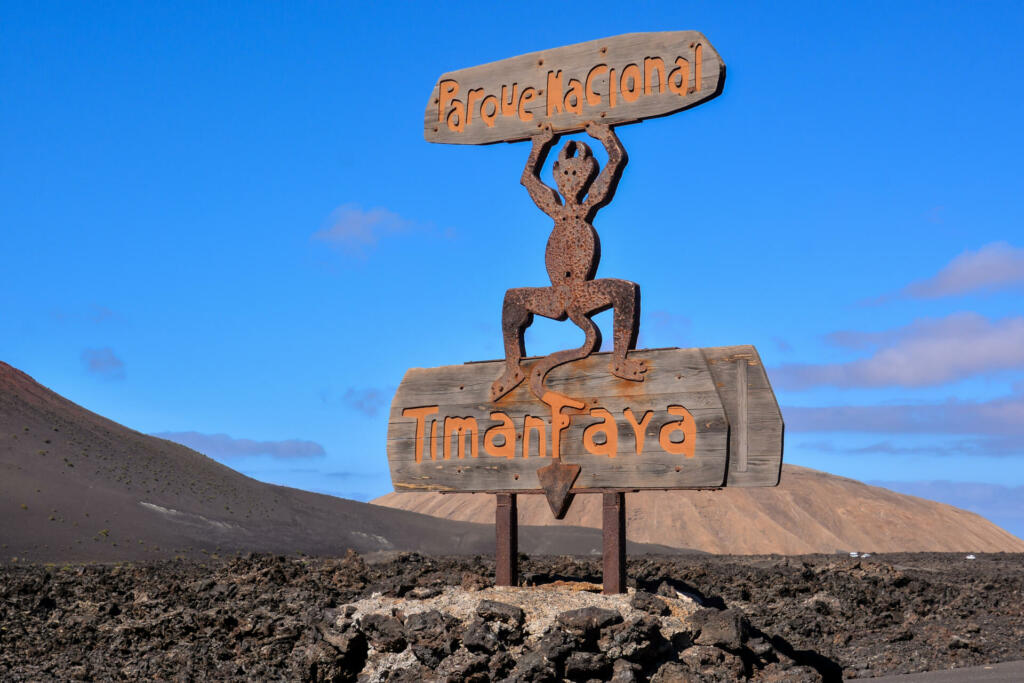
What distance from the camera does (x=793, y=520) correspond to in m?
71.8

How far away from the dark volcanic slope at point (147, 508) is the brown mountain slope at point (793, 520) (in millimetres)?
19187

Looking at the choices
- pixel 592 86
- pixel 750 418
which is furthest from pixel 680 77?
pixel 750 418

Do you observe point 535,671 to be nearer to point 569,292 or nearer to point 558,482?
point 558,482

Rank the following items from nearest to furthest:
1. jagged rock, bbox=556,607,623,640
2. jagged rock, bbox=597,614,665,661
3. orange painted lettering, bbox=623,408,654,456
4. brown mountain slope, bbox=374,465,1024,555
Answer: jagged rock, bbox=597,614,665,661, jagged rock, bbox=556,607,623,640, orange painted lettering, bbox=623,408,654,456, brown mountain slope, bbox=374,465,1024,555

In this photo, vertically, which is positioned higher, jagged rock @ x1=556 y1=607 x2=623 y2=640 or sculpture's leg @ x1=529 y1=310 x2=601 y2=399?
sculpture's leg @ x1=529 y1=310 x2=601 y2=399

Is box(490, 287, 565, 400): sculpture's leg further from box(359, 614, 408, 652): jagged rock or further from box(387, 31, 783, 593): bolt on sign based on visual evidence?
box(359, 614, 408, 652): jagged rock

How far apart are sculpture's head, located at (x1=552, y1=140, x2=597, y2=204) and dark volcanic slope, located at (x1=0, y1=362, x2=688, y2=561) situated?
1101 inches

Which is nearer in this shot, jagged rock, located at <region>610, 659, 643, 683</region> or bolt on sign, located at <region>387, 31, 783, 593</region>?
jagged rock, located at <region>610, 659, 643, 683</region>

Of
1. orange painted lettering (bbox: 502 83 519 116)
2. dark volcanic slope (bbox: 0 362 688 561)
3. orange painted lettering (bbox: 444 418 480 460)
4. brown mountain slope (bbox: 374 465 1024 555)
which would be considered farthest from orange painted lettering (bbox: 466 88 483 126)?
brown mountain slope (bbox: 374 465 1024 555)

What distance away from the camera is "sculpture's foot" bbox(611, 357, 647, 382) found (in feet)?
29.9

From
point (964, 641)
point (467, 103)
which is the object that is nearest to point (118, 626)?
point (467, 103)

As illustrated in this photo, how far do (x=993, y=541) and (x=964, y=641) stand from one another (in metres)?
66.9

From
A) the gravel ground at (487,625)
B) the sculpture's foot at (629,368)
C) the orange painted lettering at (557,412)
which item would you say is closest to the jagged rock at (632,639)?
the gravel ground at (487,625)

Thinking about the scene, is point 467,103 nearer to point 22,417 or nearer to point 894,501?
point 22,417
